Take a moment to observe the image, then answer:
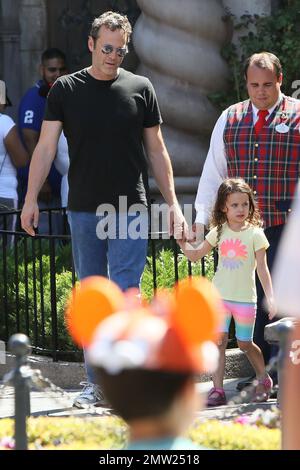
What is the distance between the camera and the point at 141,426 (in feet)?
12.0

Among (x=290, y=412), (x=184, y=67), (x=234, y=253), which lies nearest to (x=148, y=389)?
(x=290, y=412)

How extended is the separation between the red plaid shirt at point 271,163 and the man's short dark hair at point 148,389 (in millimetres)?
4279

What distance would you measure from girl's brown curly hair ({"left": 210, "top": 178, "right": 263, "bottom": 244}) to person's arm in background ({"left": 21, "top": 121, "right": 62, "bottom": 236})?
37.9 inches

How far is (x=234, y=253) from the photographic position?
7.57m

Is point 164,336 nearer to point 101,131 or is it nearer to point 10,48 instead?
point 101,131

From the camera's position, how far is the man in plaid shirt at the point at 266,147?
7.83 m

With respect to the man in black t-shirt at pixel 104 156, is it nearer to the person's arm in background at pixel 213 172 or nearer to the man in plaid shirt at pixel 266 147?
the person's arm in background at pixel 213 172

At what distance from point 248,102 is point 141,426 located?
15.0 ft

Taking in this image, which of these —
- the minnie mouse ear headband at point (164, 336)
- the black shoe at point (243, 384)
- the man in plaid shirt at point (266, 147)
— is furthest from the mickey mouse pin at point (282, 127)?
the minnie mouse ear headband at point (164, 336)

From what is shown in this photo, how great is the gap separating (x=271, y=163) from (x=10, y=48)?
5344 millimetres

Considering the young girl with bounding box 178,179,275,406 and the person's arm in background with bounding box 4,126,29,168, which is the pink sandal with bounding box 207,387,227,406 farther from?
Answer: the person's arm in background with bounding box 4,126,29,168

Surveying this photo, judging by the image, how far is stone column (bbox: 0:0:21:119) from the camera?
41.4ft

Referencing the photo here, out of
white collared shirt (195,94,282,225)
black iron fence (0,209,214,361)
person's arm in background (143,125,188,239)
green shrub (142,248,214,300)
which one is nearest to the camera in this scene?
person's arm in background (143,125,188,239)

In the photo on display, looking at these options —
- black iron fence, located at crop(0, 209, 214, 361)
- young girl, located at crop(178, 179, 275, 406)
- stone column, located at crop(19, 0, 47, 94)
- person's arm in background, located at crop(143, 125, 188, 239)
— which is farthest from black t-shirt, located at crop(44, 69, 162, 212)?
stone column, located at crop(19, 0, 47, 94)
